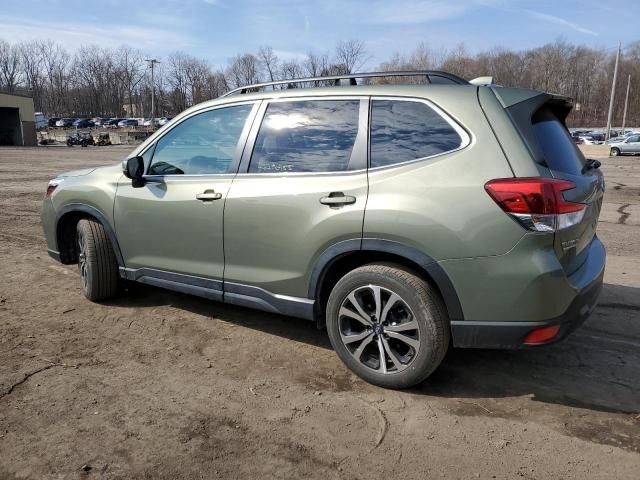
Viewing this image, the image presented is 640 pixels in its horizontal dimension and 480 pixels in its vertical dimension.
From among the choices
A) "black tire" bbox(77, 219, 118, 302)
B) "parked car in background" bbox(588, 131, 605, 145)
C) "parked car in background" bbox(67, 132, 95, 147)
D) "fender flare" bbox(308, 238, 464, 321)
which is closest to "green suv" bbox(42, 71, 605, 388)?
"fender flare" bbox(308, 238, 464, 321)

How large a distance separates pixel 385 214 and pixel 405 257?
0.93 ft

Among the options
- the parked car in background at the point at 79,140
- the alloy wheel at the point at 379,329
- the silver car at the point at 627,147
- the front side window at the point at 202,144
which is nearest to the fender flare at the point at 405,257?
the alloy wheel at the point at 379,329

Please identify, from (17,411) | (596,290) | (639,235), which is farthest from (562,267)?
(639,235)

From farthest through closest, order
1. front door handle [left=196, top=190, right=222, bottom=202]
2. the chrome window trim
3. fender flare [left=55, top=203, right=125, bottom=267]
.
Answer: fender flare [left=55, top=203, right=125, bottom=267]
front door handle [left=196, top=190, right=222, bottom=202]
the chrome window trim

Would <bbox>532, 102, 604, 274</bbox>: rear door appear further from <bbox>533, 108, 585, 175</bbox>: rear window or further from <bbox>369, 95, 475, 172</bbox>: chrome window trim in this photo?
<bbox>369, 95, 475, 172</bbox>: chrome window trim

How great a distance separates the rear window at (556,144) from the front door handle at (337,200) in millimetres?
1167

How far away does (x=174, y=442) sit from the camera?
9.23 feet

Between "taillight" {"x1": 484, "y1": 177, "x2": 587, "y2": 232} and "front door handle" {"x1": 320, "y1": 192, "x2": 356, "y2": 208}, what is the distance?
84 cm

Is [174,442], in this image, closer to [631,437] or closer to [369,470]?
[369,470]

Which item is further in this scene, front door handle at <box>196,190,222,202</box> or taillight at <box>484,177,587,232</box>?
front door handle at <box>196,190,222,202</box>

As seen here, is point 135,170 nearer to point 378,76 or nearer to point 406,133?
point 378,76

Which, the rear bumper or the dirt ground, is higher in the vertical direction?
the rear bumper

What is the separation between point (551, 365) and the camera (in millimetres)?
3725

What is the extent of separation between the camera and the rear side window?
3137 millimetres
